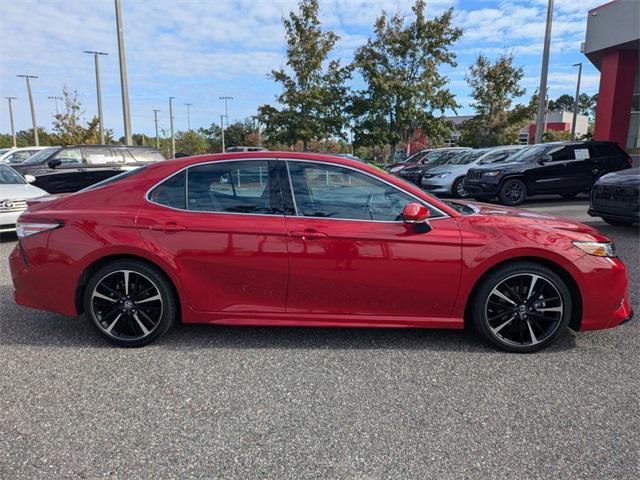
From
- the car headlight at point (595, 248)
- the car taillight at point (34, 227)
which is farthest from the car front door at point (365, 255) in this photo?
the car taillight at point (34, 227)

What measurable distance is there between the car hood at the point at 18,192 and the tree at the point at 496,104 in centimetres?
2496

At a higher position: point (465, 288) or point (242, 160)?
point (242, 160)

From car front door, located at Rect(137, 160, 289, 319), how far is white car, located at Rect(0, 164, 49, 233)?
5222mm

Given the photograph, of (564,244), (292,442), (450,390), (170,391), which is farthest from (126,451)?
(564,244)

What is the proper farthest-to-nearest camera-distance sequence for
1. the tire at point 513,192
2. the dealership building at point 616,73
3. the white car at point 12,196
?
the dealership building at point 616,73 < the tire at point 513,192 < the white car at point 12,196

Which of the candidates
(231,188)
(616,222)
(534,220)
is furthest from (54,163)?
(616,222)

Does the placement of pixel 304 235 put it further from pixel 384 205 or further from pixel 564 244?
pixel 564 244

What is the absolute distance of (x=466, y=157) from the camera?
1562cm

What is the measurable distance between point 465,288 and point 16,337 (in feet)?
12.3

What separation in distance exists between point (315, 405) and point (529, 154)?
11698mm

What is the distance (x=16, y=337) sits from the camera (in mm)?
3824

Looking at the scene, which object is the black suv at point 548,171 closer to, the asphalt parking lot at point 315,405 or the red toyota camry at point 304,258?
the asphalt parking lot at point 315,405

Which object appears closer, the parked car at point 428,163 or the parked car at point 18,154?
the parked car at point 18,154

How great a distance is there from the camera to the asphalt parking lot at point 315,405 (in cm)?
230
